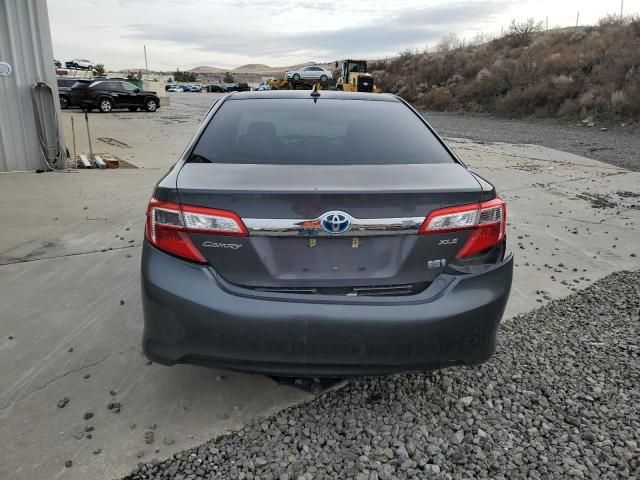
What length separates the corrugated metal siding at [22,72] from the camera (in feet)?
26.1

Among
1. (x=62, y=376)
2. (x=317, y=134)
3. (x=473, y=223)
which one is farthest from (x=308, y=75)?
(x=473, y=223)

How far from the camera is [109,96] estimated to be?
2562 centimetres

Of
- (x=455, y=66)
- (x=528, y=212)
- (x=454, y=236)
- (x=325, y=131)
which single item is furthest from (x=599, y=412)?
(x=455, y=66)

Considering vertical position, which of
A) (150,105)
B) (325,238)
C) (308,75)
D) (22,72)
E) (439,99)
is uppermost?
(308,75)

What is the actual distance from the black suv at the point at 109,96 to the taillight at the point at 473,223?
83.8 ft

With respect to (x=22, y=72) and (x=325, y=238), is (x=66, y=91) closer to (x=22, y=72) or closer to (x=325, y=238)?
(x=22, y=72)

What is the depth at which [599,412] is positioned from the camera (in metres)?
2.73

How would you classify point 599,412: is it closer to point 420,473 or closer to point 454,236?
point 420,473

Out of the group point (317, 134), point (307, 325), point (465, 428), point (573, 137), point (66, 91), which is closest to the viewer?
point (307, 325)

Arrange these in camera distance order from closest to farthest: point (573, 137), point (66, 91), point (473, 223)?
point (473, 223) → point (573, 137) → point (66, 91)

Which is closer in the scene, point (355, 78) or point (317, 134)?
point (317, 134)

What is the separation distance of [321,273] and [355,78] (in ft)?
103

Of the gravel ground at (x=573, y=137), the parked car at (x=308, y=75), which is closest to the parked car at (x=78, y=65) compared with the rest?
the parked car at (x=308, y=75)

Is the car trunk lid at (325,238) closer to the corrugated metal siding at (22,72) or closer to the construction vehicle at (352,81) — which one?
the corrugated metal siding at (22,72)
